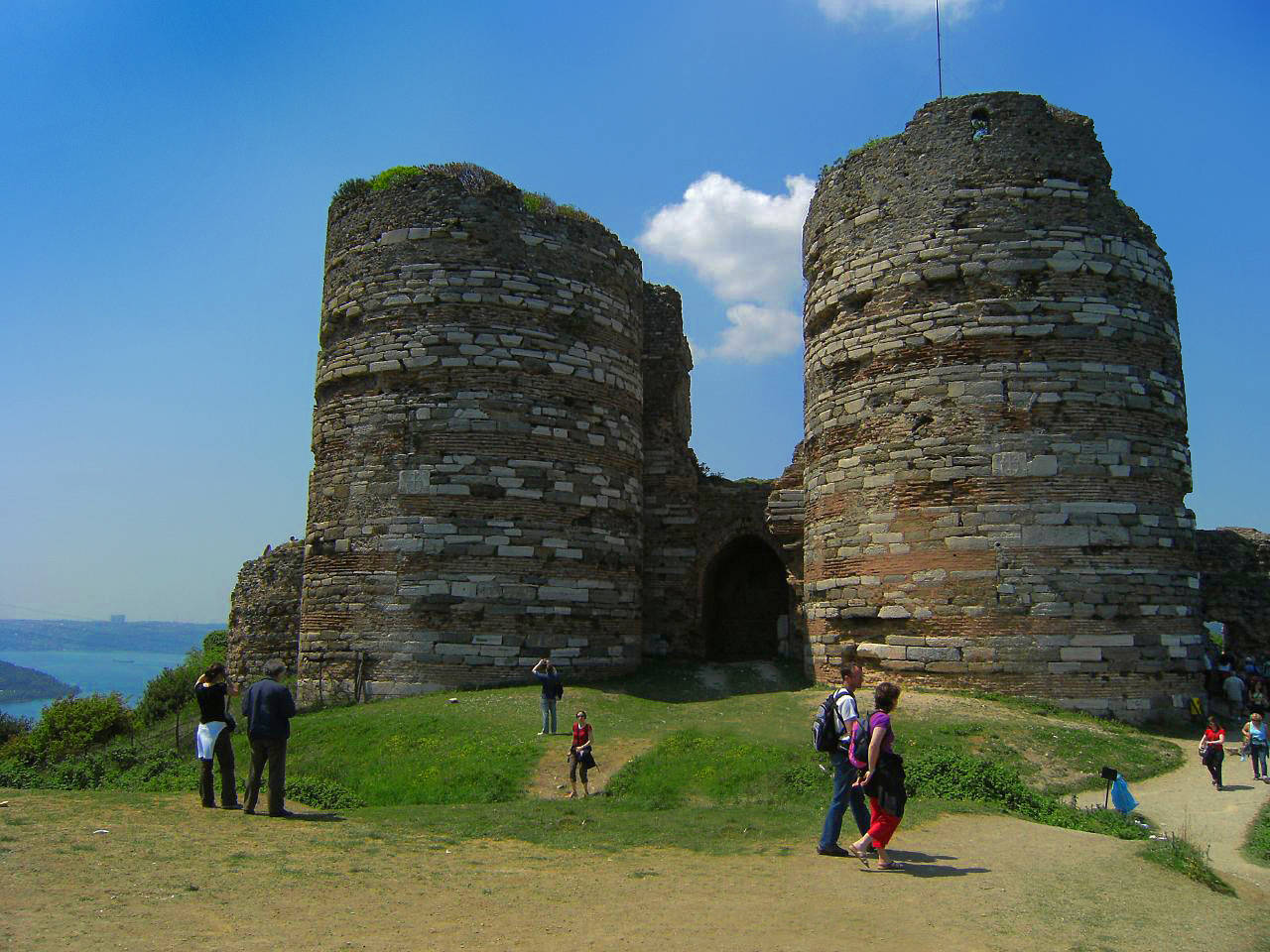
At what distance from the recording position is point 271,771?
10219 mm

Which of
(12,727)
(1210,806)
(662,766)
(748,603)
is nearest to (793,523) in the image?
(748,603)

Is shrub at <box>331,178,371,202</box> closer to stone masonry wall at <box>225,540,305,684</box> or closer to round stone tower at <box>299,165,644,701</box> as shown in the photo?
round stone tower at <box>299,165,644,701</box>

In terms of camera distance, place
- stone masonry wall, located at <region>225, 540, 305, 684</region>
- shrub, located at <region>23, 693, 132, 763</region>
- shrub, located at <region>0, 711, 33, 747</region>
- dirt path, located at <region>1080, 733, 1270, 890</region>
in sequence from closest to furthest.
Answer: dirt path, located at <region>1080, 733, 1270, 890</region> < stone masonry wall, located at <region>225, 540, 305, 684</region> < shrub, located at <region>23, 693, 132, 763</region> < shrub, located at <region>0, 711, 33, 747</region>

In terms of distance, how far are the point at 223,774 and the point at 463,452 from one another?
845 cm

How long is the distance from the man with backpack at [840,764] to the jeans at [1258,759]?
25.5 feet

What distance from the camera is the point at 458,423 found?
1806cm

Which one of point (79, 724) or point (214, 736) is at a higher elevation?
point (214, 736)

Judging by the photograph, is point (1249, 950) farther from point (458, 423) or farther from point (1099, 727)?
point (458, 423)

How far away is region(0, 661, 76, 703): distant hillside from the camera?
14400 cm

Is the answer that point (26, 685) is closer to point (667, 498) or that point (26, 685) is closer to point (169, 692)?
point (169, 692)

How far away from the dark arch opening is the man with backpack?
14.5 m

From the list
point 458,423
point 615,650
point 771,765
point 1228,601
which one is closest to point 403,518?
point 458,423

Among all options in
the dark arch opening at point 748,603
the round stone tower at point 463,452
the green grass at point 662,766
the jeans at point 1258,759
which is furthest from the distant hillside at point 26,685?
the jeans at point 1258,759

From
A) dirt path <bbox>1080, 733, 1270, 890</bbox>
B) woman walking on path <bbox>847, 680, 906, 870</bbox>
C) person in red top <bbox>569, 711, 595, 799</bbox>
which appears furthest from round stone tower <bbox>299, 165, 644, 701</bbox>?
woman walking on path <bbox>847, 680, 906, 870</bbox>
